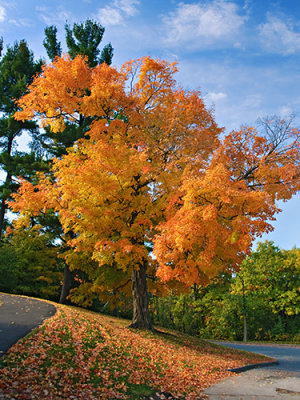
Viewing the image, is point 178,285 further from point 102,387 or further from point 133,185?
point 102,387

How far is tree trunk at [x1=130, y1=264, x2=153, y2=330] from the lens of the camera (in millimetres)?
14930

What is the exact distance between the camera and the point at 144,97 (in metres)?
15.0

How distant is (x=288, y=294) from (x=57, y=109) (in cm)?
2398

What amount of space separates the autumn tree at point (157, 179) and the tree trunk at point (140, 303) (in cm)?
4

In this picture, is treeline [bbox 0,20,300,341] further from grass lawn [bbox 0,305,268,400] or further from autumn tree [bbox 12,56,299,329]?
grass lawn [bbox 0,305,268,400]

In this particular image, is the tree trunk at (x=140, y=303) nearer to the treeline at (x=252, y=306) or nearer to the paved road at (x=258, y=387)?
the paved road at (x=258, y=387)

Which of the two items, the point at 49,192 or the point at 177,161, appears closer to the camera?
the point at 177,161

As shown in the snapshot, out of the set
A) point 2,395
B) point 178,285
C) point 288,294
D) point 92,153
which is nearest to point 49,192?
point 92,153

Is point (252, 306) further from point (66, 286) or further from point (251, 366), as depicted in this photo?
point (251, 366)

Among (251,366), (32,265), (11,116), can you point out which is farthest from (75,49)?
(251,366)

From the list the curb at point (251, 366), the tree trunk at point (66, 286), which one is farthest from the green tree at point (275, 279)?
the curb at point (251, 366)

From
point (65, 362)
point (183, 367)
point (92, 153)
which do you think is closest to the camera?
point (65, 362)

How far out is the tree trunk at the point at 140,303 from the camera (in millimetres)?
14930

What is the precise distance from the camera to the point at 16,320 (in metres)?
10.3
